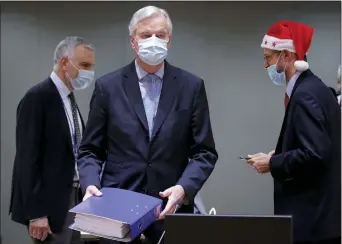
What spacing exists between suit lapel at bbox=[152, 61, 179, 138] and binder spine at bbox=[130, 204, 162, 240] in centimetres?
30

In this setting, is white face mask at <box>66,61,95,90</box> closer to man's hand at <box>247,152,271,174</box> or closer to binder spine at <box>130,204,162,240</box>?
man's hand at <box>247,152,271,174</box>

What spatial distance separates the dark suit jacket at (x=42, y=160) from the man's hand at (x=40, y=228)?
3cm

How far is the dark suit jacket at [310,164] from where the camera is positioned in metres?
2.05

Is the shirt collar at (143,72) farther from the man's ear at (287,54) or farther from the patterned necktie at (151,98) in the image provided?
the man's ear at (287,54)

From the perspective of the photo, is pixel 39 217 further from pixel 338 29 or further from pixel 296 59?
pixel 338 29

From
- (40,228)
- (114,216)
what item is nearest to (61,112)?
(40,228)

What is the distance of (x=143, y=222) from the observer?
4.54 feet

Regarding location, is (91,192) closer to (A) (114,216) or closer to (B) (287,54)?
(A) (114,216)

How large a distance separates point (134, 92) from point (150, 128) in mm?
138

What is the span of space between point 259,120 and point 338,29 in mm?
799

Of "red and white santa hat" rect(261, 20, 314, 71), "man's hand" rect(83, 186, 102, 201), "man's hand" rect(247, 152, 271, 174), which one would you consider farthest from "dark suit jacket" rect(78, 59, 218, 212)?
"red and white santa hat" rect(261, 20, 314, 71)

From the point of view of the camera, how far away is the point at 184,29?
138 inches

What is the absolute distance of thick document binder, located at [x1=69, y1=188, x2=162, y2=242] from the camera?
1335mm

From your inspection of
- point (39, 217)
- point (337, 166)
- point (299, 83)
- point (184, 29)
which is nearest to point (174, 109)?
point (299, 83)
